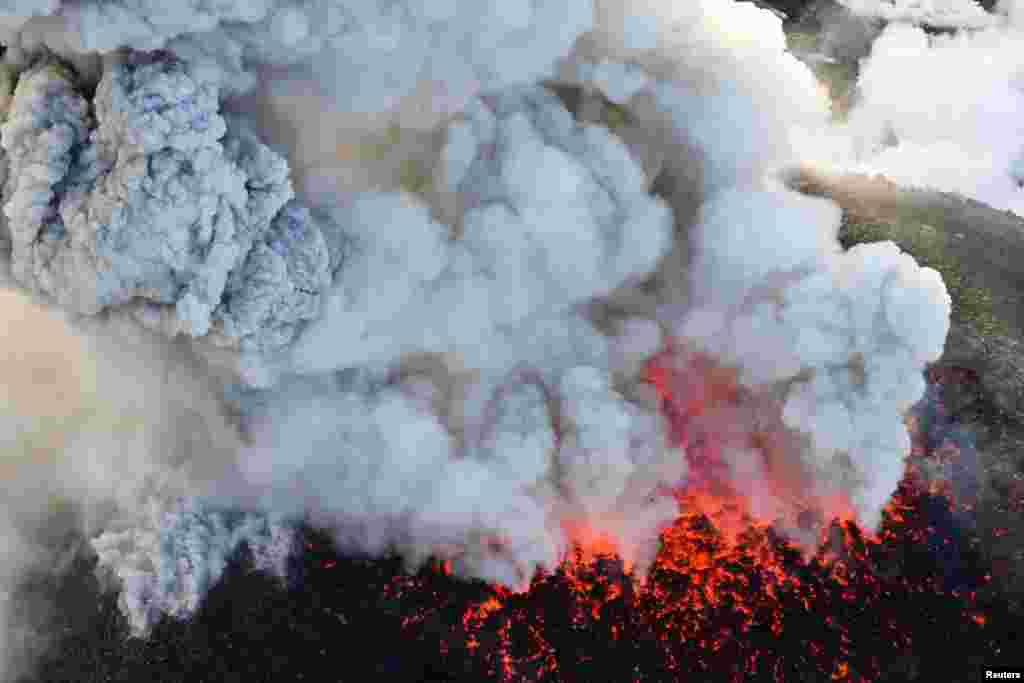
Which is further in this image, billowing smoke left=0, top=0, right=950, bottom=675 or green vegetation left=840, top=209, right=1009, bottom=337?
green vegetation left=840, top=209, right=1009, bottom=337

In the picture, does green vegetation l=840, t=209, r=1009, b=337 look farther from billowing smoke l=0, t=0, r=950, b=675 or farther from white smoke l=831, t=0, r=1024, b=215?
billowing smoke l=0, t=0, r=950, b=675

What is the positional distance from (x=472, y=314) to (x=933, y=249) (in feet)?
49.6

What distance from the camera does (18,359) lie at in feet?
77.4

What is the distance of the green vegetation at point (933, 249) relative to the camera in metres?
26.7

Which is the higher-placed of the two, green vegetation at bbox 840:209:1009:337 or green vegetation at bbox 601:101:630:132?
green vegetation at bbox 601:101:630:132

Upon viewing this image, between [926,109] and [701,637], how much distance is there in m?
25.2

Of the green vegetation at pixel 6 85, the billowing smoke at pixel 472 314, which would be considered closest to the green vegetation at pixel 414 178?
the billowing smoke at pixel 472 314

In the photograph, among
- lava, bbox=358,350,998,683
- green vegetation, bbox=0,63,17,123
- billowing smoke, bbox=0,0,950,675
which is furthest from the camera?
lava, bbox=358,350,998,683

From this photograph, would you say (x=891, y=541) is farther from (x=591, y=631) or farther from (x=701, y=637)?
(x=591, y=631)

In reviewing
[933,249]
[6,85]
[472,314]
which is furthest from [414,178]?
[933,249]

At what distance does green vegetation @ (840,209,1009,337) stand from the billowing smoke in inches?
232

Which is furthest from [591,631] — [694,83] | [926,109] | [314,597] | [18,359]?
[926,109]

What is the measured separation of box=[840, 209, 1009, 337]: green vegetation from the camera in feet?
87.6

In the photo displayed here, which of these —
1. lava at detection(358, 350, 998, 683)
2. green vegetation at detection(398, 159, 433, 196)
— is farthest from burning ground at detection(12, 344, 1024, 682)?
green vegetation at detection(398, 159, 433, 196)
